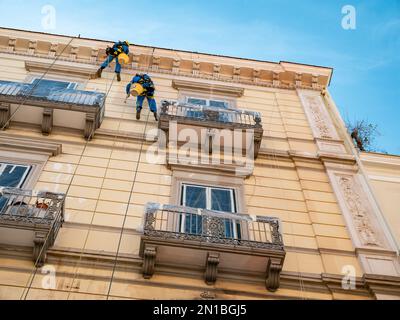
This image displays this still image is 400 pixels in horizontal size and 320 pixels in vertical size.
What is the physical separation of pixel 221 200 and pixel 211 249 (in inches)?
88.1

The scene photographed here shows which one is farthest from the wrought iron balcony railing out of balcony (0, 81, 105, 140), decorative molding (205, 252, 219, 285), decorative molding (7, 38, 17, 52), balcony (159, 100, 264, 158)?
decorative molding (7, 38, 17, 52)

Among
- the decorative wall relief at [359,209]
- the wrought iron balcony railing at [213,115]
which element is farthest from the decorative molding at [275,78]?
the decorative wall relief at [359,209]

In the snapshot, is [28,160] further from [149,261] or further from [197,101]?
[197,101]

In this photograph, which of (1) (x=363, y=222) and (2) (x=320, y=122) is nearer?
(1) (x=363, y=222)

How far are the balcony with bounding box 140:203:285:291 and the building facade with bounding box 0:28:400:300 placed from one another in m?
0.03

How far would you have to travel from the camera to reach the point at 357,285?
7.66 meters

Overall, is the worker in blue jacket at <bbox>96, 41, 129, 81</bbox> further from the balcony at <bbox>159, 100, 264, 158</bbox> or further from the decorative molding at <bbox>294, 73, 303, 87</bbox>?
the decorative molding at <bbox>294, 73, 303, 87</bbox>

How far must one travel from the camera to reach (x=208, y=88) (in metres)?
13.9

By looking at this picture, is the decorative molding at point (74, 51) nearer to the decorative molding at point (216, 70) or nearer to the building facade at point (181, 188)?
the building facade at point (181, 188)

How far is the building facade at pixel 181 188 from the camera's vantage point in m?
7.38

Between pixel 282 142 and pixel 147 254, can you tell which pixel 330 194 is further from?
pixel 147 254

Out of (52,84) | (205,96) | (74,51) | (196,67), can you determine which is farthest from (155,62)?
(52,84)
